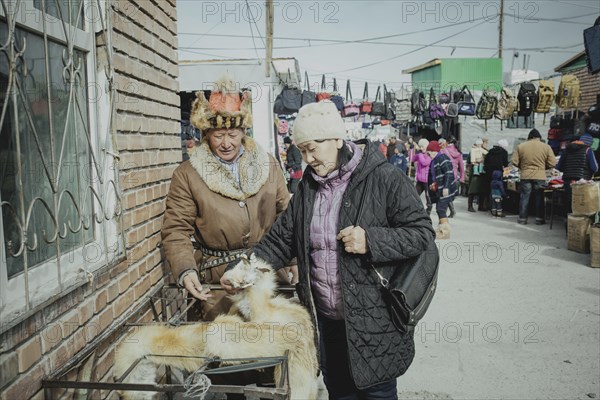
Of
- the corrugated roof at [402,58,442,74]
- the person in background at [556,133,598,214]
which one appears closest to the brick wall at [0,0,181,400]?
the person in background at [556,133,598,214]

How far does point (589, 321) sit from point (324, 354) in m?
3.81

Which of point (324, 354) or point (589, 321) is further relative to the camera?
point (589, 321)

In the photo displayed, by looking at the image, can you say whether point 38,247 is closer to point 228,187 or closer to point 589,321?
point 228,187

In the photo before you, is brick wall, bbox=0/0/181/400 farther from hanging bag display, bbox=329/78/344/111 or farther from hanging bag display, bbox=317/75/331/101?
hanging bag display, bbox=329/78/344/111

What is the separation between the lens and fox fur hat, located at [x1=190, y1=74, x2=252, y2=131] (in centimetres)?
281

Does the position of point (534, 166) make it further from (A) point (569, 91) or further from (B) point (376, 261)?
(B) point (376, 261)

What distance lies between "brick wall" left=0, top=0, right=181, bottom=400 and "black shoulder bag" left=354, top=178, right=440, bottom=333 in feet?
4.45

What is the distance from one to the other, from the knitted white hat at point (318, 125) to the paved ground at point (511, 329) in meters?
2.38

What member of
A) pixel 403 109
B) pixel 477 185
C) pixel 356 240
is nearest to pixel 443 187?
pixel 477 185

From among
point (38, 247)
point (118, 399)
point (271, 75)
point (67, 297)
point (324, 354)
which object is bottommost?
point (118, 399)

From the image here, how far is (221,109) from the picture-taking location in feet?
9.21

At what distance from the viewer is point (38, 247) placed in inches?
78.4

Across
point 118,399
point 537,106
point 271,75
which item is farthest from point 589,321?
point 271,75

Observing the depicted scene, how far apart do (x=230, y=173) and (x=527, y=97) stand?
11.7 meters
